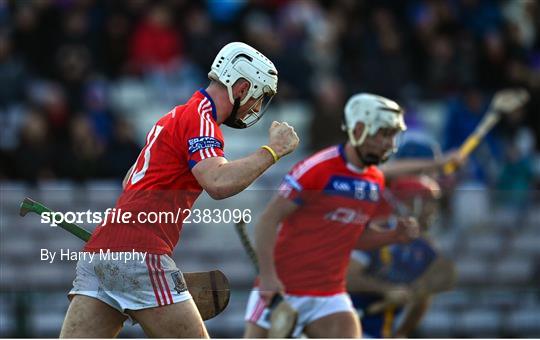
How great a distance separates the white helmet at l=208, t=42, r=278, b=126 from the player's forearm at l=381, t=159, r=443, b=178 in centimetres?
318

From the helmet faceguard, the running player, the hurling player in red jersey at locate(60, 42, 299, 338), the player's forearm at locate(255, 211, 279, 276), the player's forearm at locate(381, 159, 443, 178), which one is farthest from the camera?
the player's forearm at locate(381, 159, 443, 178)

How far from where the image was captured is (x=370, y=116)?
8.47 metres

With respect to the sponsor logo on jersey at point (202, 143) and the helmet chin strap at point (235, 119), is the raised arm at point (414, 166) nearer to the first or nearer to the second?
the helmet chin strap at point (235, 119)

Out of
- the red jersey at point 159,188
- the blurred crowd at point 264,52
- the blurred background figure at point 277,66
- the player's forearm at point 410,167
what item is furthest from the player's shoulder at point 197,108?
the blurred crowd at point 264,52

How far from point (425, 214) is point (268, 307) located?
6.04ft

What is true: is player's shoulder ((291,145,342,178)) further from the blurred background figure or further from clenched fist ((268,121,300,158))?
the blurred background figure

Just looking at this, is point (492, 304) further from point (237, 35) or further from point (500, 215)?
point (237, 35)

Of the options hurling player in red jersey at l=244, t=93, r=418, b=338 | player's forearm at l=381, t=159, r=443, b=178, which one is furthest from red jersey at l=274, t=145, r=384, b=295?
player's forearm at l=381, t=159, r=443, b=178

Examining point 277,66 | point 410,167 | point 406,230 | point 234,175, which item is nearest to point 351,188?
point 406,230

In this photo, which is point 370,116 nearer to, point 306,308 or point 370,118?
point 370,118

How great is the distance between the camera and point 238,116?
22.1 ft

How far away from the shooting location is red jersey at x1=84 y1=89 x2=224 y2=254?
21.4ft

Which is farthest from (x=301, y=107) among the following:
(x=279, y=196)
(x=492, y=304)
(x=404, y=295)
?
(x=279, y=196)

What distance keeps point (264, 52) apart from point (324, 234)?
5.64 m
